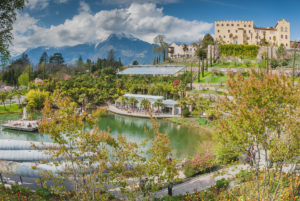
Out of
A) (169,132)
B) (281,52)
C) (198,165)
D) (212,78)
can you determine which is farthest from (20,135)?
(281,52)

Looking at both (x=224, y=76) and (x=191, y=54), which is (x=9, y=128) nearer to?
(x=224, y=76)

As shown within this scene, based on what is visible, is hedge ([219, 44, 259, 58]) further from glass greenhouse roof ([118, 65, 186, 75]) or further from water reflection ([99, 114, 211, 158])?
water reflection ([99, 114, 211, 158])

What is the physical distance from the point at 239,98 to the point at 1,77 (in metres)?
58.5

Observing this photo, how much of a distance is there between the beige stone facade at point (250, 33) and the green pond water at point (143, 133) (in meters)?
40.4

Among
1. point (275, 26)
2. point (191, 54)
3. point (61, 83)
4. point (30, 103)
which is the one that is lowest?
point (30, 103)

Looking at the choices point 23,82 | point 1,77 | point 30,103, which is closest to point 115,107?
point 30,103

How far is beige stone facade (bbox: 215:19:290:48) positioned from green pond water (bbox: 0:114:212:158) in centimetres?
4041

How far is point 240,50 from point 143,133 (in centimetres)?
3714

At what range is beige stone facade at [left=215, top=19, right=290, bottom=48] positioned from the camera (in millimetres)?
56531

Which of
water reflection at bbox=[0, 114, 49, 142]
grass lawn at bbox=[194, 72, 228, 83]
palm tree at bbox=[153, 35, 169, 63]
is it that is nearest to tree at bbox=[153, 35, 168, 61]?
palm tree at bbox=[153, 35, 169, 63]

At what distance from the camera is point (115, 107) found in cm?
3441

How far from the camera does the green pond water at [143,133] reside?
678 inches

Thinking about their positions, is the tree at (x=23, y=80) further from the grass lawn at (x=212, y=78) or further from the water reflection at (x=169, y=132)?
the grass lawn at (x=212, y=78)

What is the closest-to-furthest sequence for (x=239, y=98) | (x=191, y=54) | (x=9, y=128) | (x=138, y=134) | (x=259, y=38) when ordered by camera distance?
(x=239, y=98) → (x=138, y=134) → (x=9, y=128) → (x=259, y=38) → (x=191, y=54)
